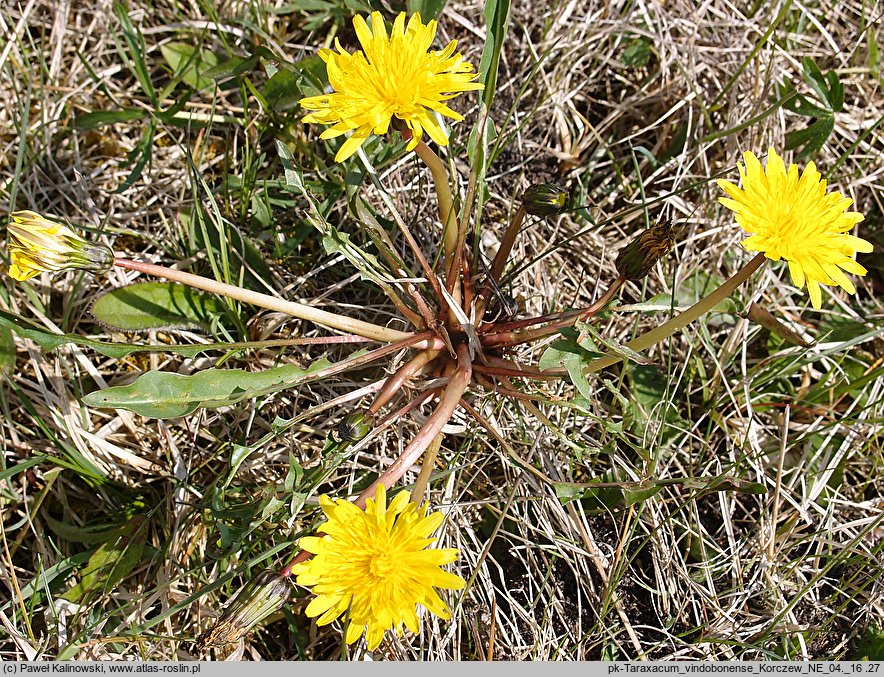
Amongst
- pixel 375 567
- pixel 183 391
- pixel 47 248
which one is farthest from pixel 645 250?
pixel 47 248

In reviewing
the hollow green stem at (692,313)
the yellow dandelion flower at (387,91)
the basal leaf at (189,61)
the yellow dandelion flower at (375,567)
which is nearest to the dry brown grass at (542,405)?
the basal leaf at (189,61)

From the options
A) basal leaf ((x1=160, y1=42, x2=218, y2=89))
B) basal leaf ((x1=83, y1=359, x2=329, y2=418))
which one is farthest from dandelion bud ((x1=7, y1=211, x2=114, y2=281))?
basal leaf ((x1=160, y1=42, x2=218, y2=89))

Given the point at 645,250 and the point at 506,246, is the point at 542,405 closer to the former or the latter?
the point at 506,246

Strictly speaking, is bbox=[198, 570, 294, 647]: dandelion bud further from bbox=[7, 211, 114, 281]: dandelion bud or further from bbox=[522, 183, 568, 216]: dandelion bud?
bbox=[522, 183, 568, 216]: dandelion bud

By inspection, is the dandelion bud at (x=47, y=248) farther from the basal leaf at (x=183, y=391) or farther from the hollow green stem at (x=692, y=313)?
the hollow green stem at (x=692, y=313)

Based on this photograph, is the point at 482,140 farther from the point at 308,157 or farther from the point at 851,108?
the point at 851,108

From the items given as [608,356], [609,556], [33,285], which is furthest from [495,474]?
[33,285]
